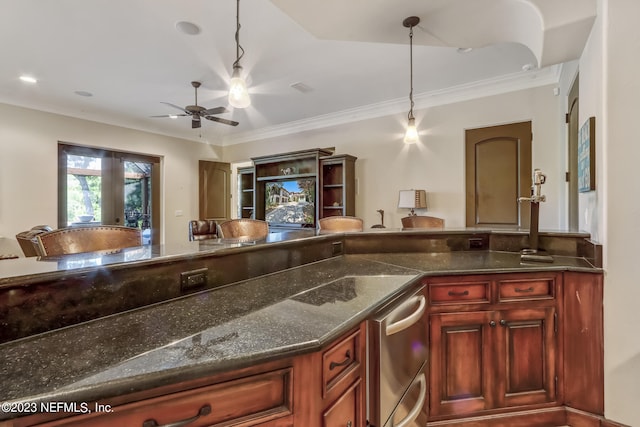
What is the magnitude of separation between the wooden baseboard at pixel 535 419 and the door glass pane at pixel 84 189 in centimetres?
608

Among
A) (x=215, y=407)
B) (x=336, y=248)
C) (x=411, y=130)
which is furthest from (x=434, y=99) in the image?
(x=215, y=407)

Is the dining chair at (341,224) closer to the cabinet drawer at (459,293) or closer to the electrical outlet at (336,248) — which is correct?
the electrical outlet at (336,248)

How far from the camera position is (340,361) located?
993 mm

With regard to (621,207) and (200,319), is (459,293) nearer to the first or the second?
(621,207)

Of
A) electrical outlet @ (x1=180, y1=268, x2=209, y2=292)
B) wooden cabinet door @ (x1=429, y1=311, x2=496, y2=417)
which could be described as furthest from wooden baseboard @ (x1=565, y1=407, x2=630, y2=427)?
electrical outlet @ (x1=180, y1=268, x2=209, y2=292)

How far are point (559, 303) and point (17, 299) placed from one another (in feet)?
7.78

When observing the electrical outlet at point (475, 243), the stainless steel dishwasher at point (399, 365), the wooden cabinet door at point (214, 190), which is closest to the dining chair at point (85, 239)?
the stainless steel dishwasher at point (399, 365)

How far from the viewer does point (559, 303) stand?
1733mm

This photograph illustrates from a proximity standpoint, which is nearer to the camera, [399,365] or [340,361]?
[340,361]

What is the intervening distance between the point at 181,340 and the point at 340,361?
0.49m

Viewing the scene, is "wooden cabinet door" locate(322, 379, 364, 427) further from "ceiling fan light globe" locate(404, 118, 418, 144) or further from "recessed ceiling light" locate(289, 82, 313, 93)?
"recessed ceiling light" locate(289, 82, 313, 93)

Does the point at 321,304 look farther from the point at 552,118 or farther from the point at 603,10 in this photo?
the point at 552,118

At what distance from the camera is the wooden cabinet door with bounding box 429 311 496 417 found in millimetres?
1690

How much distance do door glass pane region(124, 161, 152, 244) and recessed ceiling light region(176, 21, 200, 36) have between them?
390 cm
